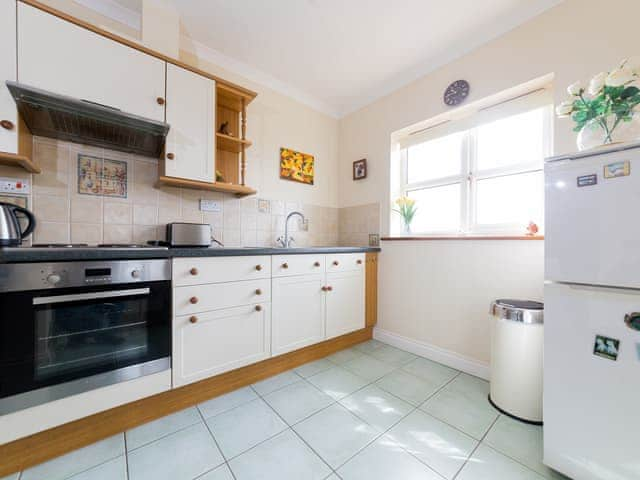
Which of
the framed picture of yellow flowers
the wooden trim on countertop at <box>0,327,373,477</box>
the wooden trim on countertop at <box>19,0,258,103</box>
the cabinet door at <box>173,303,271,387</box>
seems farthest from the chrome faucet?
the wooden trim on countertop at <box>19,0,258,103</box>

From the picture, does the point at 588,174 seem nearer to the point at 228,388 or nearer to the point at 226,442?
the point at 226,442

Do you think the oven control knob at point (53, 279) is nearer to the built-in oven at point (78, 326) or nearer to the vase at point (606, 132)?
the built-in oven at point (78, 326)

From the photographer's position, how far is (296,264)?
179 centimetres

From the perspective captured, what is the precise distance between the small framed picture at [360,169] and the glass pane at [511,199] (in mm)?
1073

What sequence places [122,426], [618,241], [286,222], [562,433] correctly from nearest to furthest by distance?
[618,241]
[562,433]
[122,426]
[286,222]

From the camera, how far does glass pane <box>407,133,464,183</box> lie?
2.10 metres

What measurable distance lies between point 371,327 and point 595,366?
168 centimetres

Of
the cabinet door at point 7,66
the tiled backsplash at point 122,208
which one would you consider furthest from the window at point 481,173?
the cabinet door at point 7,66

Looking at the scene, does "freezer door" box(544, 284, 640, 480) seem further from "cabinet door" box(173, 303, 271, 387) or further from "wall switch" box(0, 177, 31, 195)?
"wall switch" box(0, 177, 31, 195)

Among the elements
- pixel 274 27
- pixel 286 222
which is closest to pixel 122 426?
pixel 286 222

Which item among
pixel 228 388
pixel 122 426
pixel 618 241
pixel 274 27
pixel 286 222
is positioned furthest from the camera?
pixel 286 222

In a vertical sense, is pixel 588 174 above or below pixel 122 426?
above

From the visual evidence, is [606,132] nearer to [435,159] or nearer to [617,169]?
[617,169]

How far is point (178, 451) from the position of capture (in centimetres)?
110
